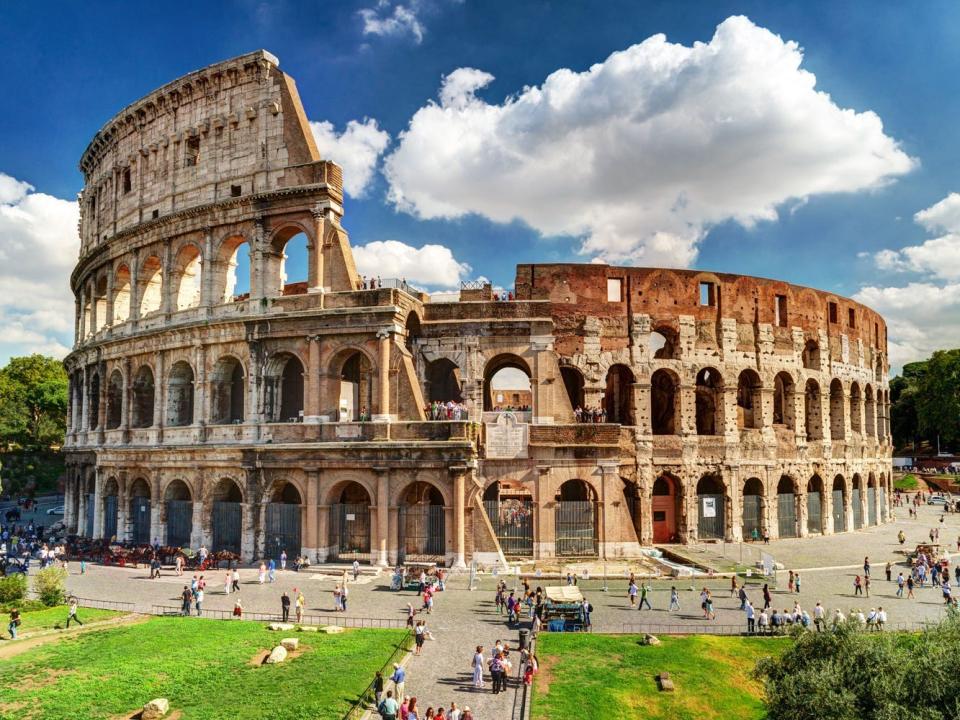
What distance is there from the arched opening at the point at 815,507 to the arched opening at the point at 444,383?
829 inches

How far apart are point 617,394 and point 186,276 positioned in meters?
23.7

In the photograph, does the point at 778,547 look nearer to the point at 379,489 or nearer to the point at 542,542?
the point at 542,542

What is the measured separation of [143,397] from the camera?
3719 centimetres

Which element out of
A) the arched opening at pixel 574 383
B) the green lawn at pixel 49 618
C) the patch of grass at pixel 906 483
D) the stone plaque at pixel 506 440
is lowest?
the green lawn at pixel 49 618

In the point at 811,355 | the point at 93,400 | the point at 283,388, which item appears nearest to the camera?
the point at 283,388

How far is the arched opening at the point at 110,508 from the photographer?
37094 mm

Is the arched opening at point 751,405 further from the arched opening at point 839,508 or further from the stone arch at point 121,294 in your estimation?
the stone arch at point 121,294

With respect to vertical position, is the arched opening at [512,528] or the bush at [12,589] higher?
the arched opening at [512,528]

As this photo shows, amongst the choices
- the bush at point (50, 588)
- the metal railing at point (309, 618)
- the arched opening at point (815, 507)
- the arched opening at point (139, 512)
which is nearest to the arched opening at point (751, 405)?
the arched opening at point (815, 507)

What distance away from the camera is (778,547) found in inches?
1406

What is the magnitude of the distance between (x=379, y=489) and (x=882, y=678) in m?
20.5

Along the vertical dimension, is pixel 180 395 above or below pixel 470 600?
above

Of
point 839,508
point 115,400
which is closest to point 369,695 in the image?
point 115,400

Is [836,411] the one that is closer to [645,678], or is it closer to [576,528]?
[576,528]
